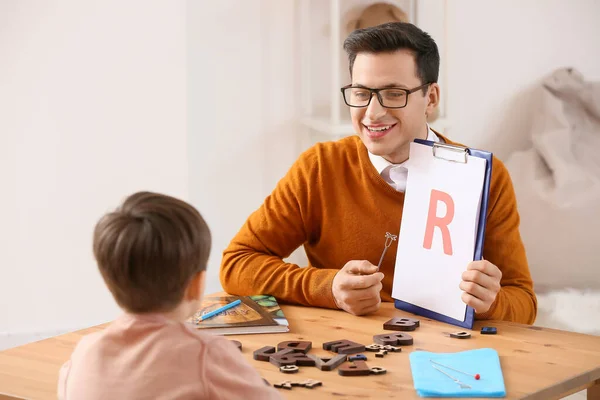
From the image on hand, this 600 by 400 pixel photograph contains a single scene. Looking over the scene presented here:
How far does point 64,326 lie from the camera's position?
352cm

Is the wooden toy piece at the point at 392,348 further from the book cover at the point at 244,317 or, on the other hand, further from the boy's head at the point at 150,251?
the boy's head at the point at 150,251

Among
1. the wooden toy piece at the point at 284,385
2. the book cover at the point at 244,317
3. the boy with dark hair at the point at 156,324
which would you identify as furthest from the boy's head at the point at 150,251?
the book cover at the point at 244,317

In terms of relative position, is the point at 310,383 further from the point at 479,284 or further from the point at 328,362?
the point at 479,284

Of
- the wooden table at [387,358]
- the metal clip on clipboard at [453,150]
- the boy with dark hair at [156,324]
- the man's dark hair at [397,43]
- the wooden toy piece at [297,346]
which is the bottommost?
the wooden table at [387,358]

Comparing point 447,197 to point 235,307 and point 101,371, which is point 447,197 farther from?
point 101,371

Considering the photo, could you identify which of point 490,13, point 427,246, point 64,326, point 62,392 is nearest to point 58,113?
point 64,326

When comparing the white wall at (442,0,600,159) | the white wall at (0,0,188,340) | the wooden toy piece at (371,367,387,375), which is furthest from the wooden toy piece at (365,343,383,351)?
the white wall at (442,0,600,159)

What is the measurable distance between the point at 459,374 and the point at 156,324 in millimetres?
514

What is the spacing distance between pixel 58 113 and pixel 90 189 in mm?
314

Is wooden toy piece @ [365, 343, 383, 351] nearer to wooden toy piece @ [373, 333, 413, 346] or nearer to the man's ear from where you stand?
wooden toy piece @ [373, 333, 413, 346]

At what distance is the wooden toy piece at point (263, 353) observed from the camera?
58.3 inches

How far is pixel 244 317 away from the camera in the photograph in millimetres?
1698

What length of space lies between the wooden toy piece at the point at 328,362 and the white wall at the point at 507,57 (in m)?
2.43

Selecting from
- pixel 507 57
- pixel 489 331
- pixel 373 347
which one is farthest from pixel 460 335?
pixel 507 57
